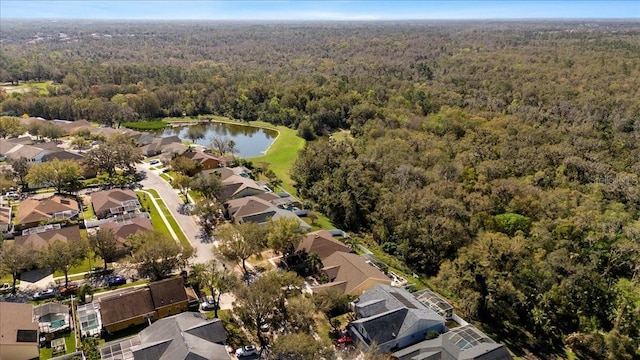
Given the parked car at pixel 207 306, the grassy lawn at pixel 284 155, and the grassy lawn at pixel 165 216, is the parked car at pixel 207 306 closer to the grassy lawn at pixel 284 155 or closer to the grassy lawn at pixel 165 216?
the grassy lawn at pixel 165 216

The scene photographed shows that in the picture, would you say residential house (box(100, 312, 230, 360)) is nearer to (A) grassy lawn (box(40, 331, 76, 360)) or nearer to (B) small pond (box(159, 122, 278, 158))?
(A) grassy lawn (box(40, 331, 76, 360))

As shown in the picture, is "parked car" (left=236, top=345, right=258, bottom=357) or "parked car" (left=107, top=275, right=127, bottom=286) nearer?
→ "parked car" (left=236, top=345, right=258, bottom=357)

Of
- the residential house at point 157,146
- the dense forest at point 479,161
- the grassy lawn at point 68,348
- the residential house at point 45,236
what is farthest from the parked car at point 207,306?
the residential house at point 157,146

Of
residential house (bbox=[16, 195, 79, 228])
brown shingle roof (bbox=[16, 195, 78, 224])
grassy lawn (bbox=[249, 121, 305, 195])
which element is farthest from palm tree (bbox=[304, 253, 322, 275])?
brown shingle roof (bbox=[16, 195, 78, 224])

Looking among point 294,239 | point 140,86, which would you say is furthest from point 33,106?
point 294,239

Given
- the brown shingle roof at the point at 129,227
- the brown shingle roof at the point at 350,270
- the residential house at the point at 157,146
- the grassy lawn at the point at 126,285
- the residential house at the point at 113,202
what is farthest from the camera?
the residential house at the point at 157,146

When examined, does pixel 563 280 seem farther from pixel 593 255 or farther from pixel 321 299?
pixel 321 299

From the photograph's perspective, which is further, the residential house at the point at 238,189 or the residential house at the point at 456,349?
the residential house at the point at 238,189

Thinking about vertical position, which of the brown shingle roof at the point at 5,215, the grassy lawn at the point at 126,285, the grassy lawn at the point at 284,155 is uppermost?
the brown shingle roof at the point at 5,215
